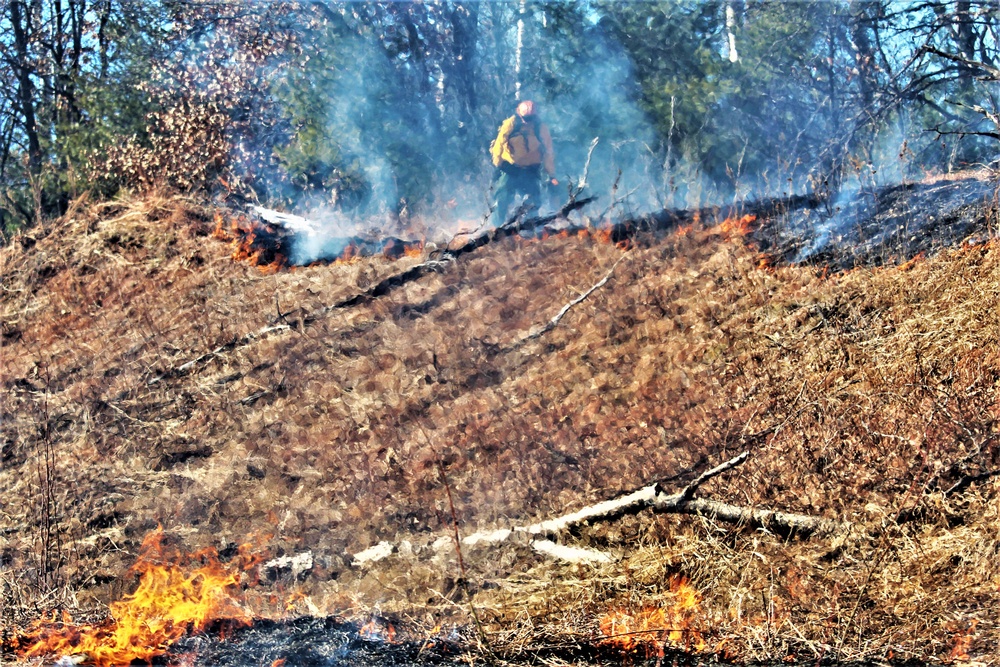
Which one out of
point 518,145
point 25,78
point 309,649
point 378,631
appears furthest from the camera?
point 25,78

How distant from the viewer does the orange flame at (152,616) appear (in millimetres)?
5129

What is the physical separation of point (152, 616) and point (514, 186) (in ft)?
17.8

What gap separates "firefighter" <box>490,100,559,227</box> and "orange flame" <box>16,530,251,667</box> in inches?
183

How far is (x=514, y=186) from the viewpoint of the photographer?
9.09 m

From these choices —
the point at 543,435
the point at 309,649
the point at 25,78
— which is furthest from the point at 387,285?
the point at 25,78

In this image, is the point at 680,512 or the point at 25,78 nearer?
the point at 680,512

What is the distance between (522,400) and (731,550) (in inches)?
82.0

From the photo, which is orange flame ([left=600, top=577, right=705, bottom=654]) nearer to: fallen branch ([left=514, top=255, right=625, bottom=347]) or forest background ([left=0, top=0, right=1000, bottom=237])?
fallen branch ([left=514, top=255, right=625, bottom=347])

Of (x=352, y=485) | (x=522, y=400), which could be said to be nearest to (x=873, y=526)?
(x=522, y=400)

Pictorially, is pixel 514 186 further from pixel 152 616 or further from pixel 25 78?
pixel 25 78

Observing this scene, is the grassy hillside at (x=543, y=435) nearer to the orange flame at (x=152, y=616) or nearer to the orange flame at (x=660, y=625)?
the orange flame at (x=660, y=625)

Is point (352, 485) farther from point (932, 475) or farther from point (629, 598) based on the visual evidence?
point (932, 475)

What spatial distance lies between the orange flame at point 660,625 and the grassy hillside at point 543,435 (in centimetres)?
4

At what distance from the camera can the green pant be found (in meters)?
9.03
